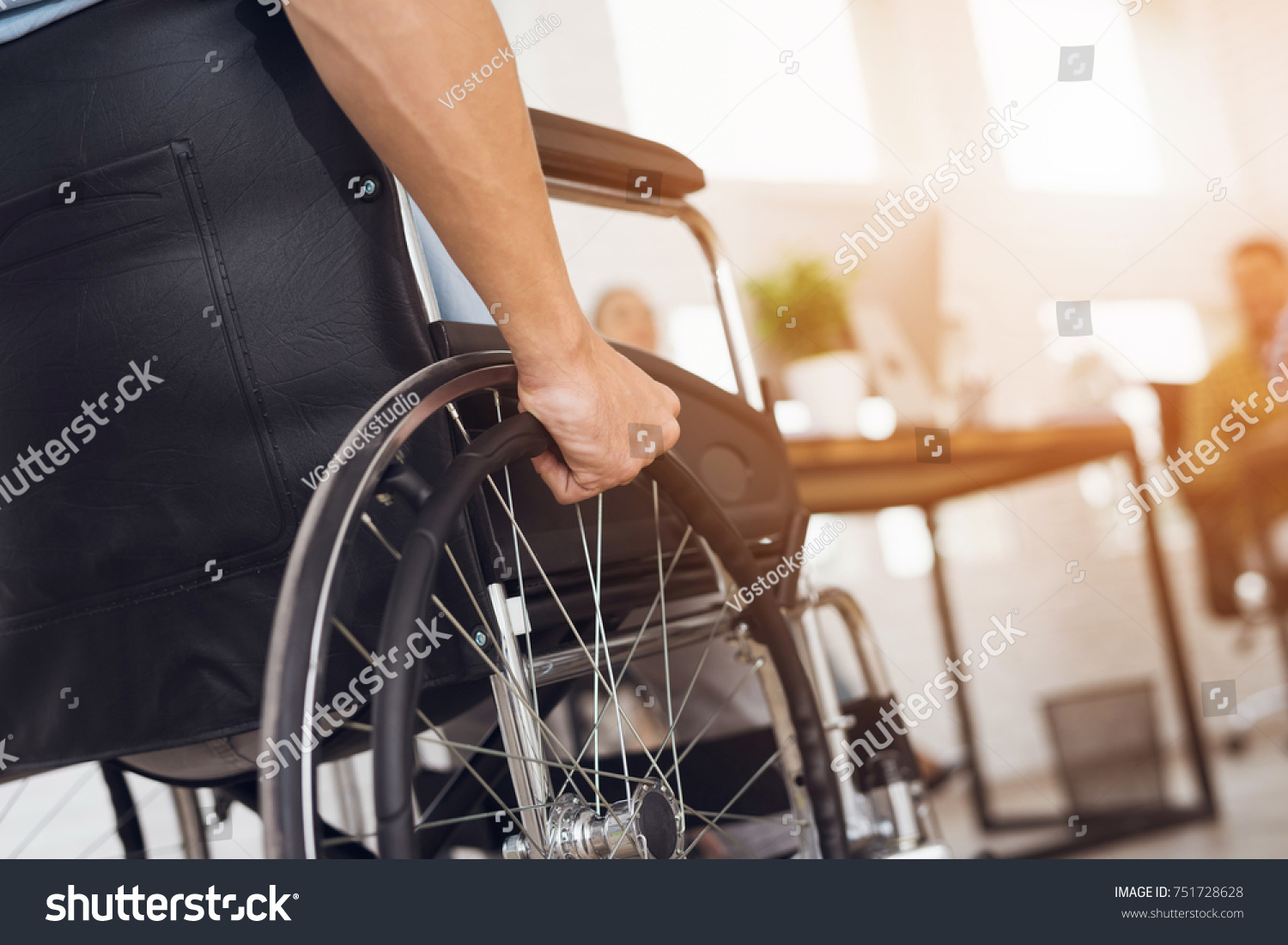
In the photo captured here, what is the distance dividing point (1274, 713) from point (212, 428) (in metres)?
2.55

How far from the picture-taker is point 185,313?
1.92ft

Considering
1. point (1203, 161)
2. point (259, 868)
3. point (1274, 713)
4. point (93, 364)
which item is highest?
point (1203, 161)

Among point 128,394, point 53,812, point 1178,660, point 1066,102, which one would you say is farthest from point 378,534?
point 1066,102

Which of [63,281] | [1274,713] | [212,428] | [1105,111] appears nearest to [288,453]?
[212,428]

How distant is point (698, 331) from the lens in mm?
2818

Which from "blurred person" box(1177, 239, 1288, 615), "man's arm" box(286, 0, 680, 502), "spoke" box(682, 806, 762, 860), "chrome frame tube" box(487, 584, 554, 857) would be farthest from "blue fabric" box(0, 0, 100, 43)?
"blurred person" box(1177, 239, 1288, 615)

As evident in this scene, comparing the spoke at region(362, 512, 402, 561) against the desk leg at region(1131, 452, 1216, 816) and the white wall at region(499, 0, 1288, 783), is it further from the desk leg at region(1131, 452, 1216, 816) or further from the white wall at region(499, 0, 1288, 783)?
the white wall at region(499, 0, 1288, 783)

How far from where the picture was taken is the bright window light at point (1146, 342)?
274 centimetres

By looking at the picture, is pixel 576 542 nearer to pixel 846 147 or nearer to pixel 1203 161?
pixel 846 147

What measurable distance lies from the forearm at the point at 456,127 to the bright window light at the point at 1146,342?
2.54m

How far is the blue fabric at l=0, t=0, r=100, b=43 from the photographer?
0.57 meters

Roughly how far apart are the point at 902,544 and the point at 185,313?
2.40 metres

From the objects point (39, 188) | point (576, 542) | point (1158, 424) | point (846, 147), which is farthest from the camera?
point (846, 147)

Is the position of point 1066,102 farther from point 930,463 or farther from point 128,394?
point 128,394
